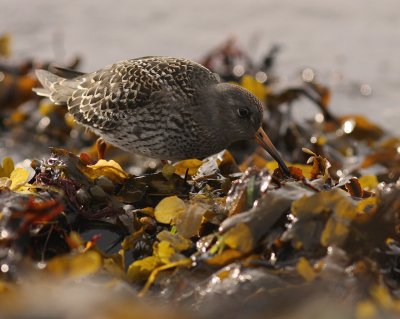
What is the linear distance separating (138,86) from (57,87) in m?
0.90

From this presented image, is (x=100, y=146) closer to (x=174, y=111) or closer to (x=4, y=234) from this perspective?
(x=174, y=111)

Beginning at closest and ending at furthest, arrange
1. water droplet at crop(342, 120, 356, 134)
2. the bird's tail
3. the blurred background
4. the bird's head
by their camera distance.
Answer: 1. the bird's head
2. the bird's tail
3. water droplet at crop(342, 120, 356, 134)
4. the blurred background

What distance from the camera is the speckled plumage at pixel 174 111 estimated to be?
13.8 feet

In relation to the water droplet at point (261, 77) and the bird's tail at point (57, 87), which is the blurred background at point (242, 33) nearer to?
the water droplet at point (261, 77)

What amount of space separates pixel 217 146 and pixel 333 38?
13.2ft

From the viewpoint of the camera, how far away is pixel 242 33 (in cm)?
814

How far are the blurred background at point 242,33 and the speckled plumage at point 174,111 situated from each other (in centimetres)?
284

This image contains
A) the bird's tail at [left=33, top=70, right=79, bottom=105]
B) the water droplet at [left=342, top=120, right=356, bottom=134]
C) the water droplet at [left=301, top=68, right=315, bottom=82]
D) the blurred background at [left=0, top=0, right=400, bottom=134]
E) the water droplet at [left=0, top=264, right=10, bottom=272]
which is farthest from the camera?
the blurred background at [left=0, top=0, right=400, bottom=134]

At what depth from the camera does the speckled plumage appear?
13.8 ft

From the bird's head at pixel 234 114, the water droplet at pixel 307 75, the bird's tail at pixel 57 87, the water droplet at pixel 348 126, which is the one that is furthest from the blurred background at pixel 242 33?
the bird's head at pixel 234 114

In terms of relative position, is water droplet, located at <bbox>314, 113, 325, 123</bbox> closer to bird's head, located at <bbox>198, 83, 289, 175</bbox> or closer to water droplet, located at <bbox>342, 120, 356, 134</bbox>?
water droplet, located at <bbox>342, 120, 356, 134</bbox>

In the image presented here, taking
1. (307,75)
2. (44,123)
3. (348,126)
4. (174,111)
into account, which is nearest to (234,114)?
(174,111)

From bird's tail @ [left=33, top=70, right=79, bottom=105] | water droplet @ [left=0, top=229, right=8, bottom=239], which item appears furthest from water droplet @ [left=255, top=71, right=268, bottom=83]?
water droplet @ [left=0, top=229, right=8, bottom=239]

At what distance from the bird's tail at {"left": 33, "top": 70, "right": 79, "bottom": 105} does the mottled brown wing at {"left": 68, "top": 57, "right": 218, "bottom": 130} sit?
11.5 inches
